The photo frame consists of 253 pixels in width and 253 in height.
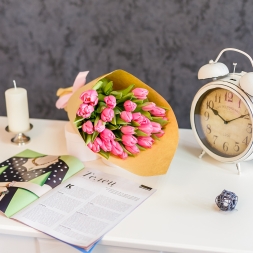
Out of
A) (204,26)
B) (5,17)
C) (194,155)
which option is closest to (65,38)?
(5,17)

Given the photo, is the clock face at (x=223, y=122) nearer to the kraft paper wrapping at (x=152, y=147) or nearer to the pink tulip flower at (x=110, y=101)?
the kraft paper wrapping at (x=152, y=147)

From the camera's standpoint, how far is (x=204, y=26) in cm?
129

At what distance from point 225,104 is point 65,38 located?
59 cm

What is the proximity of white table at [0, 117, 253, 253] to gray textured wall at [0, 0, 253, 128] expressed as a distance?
0.33m

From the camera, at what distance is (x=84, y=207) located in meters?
0.99

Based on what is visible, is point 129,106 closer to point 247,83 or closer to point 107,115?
point 107,115

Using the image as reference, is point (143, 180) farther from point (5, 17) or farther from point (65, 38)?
point (5, 17)

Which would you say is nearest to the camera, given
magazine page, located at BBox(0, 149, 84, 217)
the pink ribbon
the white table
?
the white table

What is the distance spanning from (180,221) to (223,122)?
0.31 m

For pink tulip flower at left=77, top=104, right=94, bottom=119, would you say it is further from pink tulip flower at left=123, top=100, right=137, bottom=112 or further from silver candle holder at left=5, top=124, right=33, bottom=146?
silver candle holder at left=5, top=124, right=33, bottom=146

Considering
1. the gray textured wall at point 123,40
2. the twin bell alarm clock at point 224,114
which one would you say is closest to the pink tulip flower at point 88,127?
the twin bell alarm clock at point 224,114

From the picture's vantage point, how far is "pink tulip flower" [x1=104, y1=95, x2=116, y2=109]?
1.07m

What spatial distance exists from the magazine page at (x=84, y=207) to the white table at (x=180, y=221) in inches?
0.8

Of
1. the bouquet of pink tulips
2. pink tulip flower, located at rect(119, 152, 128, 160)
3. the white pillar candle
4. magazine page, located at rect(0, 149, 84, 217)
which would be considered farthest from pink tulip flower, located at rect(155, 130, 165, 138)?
the white pillar candle
